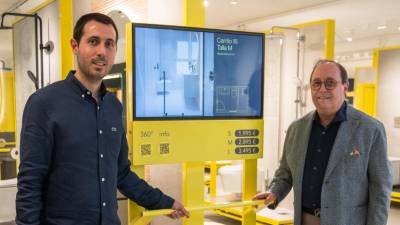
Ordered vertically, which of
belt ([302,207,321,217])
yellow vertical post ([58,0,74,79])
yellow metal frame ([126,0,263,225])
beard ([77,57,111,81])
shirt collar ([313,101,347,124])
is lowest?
belt ([302,207,321,217])

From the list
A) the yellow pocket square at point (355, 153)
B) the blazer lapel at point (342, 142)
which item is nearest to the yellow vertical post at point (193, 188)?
the blazer lapel at point (342, 142)

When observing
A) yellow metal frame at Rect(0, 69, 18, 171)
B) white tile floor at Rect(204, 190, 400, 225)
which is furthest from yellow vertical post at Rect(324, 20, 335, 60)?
yellow metal frame at Rect(0, 69, 18, 171)

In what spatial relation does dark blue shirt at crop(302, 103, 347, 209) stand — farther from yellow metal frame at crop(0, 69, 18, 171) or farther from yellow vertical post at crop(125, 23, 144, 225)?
yellow metal frame at crop(0, 69, 18, 171)

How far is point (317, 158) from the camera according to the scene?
7.66 ft

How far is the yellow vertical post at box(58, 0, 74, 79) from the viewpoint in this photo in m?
3.96

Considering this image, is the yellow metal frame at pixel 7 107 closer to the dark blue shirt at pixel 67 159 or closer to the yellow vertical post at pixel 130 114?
the yellow vertical post at pixel 130 114

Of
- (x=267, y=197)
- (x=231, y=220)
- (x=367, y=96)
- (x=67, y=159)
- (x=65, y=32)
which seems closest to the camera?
(x=67, y=159)

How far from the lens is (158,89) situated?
2373 millimetres

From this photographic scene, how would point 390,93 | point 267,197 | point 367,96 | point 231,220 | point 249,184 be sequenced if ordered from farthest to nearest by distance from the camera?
point 367,96 < point 390,93 < point 231,220 < point 249,184 < point 267,197

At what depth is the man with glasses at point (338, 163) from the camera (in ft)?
7.23

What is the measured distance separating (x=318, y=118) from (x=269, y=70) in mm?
3234

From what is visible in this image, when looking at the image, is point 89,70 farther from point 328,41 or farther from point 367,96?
point 367,96

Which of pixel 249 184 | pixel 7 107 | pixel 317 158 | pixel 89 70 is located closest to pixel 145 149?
pixel 89 70

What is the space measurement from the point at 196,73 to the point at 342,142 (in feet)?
3.12
